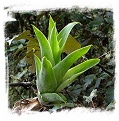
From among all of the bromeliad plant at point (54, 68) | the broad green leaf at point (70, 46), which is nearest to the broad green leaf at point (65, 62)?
the bromeliad plant at point (54, 68)

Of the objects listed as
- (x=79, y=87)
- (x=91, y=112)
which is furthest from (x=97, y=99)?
(x=91, y=112)

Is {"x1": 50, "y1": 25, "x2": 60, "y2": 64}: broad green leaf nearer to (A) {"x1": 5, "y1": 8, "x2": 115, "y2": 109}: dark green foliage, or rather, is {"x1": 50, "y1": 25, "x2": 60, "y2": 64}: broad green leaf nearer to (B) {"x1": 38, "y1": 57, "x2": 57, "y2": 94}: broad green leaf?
(B) {"x1": 38, "y1": 57, "x2": 57, "y2": 94}: broad green leaf

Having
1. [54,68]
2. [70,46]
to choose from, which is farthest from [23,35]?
[54,68]

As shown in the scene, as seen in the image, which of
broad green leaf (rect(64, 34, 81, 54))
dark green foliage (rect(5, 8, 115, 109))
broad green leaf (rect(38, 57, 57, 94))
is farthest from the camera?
dark green foliage (rect(5, 8, 115, 109))

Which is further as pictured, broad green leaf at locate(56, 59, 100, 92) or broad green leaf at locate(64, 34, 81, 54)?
broad green leaf at locate(64, 34, 81, 54)

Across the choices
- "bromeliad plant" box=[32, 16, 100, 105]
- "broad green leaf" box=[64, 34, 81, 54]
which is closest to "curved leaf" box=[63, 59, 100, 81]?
"bromeliad plant" box=[32, 16, 100, 105]

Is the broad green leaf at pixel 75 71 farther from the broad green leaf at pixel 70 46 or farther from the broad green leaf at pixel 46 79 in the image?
the broad green leaf at pixel 70 46
